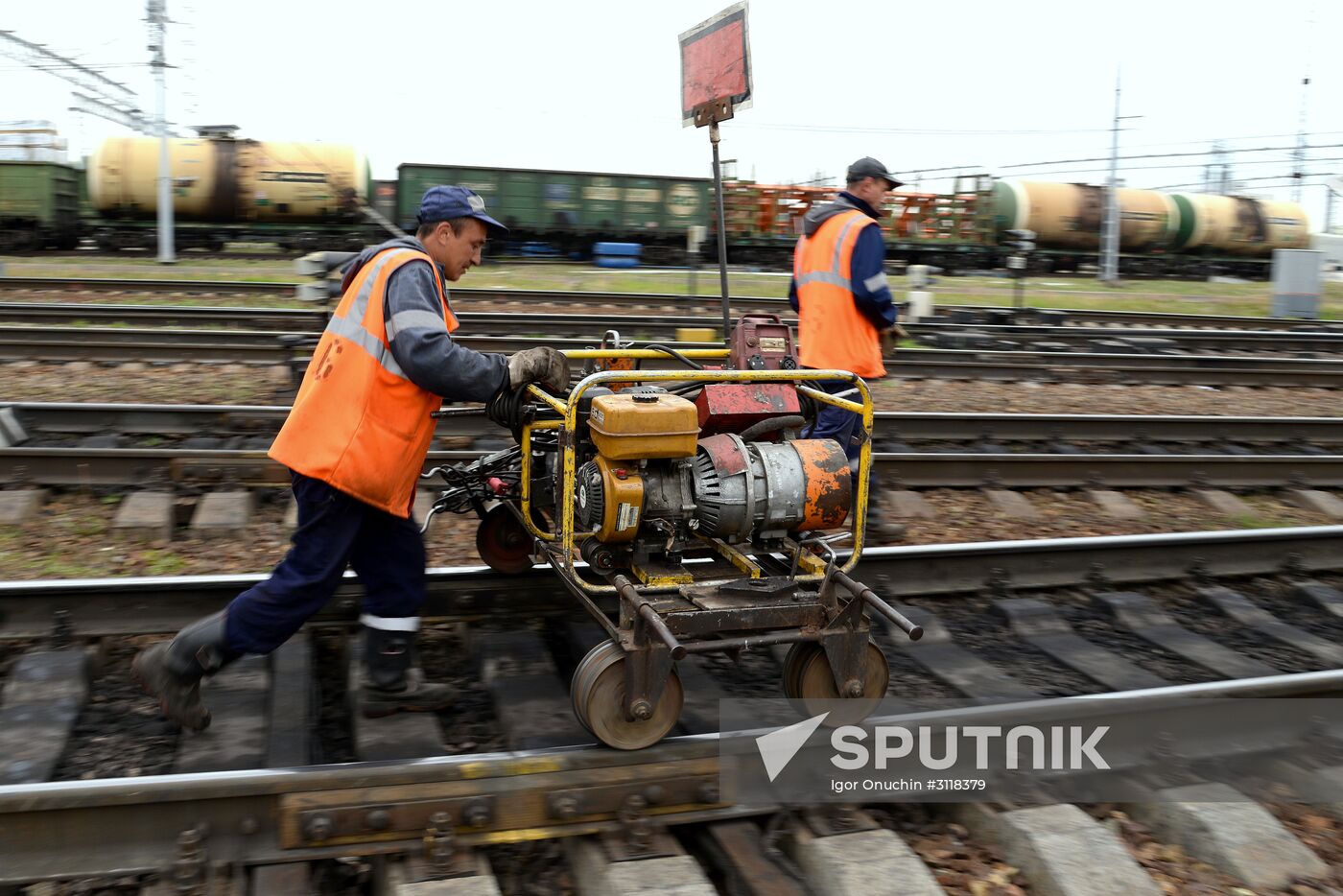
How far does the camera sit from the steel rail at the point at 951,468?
628cm

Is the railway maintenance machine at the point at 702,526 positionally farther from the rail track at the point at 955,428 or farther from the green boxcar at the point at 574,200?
the green boxcar at the point at 574,200

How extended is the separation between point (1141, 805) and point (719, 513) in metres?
1.68

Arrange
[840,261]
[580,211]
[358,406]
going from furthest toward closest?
[580,211] → [840,261] → [358,406]

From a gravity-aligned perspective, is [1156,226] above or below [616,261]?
above

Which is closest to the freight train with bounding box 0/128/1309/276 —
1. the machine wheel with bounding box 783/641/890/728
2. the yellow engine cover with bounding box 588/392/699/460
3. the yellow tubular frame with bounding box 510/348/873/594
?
the yellow tubular frame with bounding box 510/348/873/594

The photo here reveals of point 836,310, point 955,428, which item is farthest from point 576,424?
point 955,428

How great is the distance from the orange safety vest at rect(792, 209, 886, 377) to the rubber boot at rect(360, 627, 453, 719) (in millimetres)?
2951

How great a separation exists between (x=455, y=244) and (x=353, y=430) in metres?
0.76

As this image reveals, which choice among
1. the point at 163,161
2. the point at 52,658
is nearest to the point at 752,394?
the point at 52,658

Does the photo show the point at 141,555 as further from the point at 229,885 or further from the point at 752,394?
the point at 752,394

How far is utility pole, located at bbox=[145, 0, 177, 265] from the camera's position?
2250cm

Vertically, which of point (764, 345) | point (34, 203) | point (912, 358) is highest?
point (34, 203)

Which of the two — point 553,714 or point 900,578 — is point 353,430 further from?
point 900,578

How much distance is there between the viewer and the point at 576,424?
378 cm
